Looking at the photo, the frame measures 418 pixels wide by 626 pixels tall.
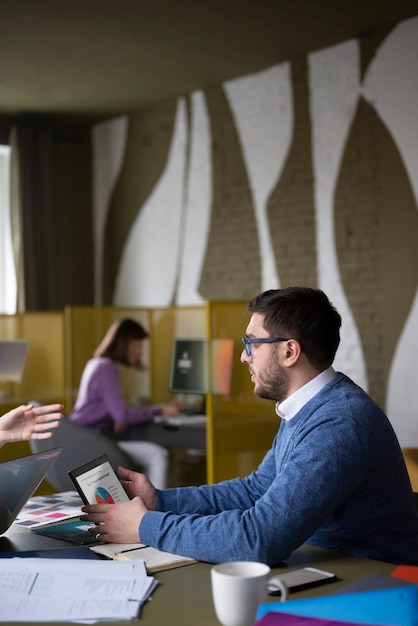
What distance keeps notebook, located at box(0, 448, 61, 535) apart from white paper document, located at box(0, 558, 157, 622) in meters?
0.22

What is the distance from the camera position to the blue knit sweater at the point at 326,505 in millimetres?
1690

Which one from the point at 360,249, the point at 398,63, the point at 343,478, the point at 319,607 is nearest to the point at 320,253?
the point at 360,249

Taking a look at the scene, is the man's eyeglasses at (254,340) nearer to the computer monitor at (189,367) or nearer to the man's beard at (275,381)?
the man's beard at (275,381)

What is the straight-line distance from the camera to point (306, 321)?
2.02 m

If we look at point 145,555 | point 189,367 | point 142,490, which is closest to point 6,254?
point 189,367

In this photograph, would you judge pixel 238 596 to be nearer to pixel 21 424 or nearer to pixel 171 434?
pixel 21 424

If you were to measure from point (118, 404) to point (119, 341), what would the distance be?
0.41 m

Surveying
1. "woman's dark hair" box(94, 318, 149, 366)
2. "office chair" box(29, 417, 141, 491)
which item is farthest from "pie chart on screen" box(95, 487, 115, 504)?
"woman's dark hair" box(94, 318, 149, 366)

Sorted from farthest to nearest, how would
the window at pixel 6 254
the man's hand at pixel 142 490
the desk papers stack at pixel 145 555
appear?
the window at pixel 6 254 → the man's hand at pixel 142 490 → the desk papers stack at pixel 145 555

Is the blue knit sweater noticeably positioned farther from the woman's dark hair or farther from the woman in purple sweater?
the woman's dark hair

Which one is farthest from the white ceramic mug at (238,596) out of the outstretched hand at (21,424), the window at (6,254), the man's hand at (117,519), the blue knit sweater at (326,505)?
the window at (6,254)

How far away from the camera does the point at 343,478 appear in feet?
5.75

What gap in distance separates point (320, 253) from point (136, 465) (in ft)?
6.10

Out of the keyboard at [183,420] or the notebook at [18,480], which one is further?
the keyboard at [183,420]
